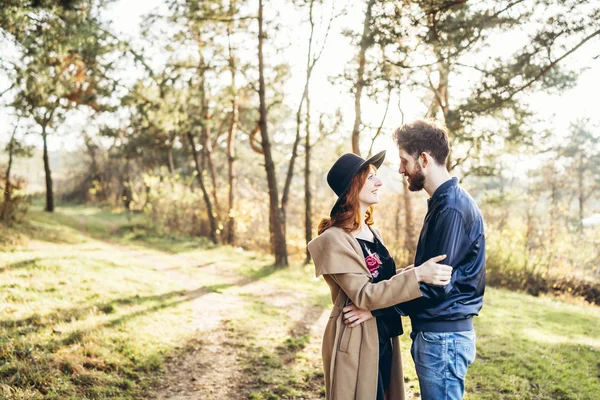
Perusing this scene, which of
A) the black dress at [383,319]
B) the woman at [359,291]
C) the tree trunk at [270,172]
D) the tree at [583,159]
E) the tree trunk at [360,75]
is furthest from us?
the tree at [583,159]

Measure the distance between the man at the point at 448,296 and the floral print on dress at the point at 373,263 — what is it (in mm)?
287

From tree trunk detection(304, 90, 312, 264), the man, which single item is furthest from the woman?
tree trunk detection(304, 90, 312, 264)

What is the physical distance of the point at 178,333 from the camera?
18.6 ft

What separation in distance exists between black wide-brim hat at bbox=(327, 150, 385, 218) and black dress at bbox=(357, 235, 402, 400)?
273 millimetres

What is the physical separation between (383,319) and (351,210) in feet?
2.03

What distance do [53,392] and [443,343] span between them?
10.1ft

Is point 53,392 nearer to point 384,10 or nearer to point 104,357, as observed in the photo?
point 104,357

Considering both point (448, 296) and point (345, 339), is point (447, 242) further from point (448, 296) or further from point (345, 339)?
point (345, 339)

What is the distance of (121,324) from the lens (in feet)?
17.9

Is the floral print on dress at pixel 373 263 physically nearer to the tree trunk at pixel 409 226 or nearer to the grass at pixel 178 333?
the grass at pixel 178 333

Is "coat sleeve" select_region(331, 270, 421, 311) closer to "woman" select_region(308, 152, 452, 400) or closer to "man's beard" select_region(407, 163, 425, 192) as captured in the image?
"woman" select_region(308, 152, 452, 400)

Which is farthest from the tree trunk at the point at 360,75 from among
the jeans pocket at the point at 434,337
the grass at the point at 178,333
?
the jeans pocket at the point at 434,337

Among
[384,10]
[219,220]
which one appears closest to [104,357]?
[384,10]

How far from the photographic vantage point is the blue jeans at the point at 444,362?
2.20 metres
